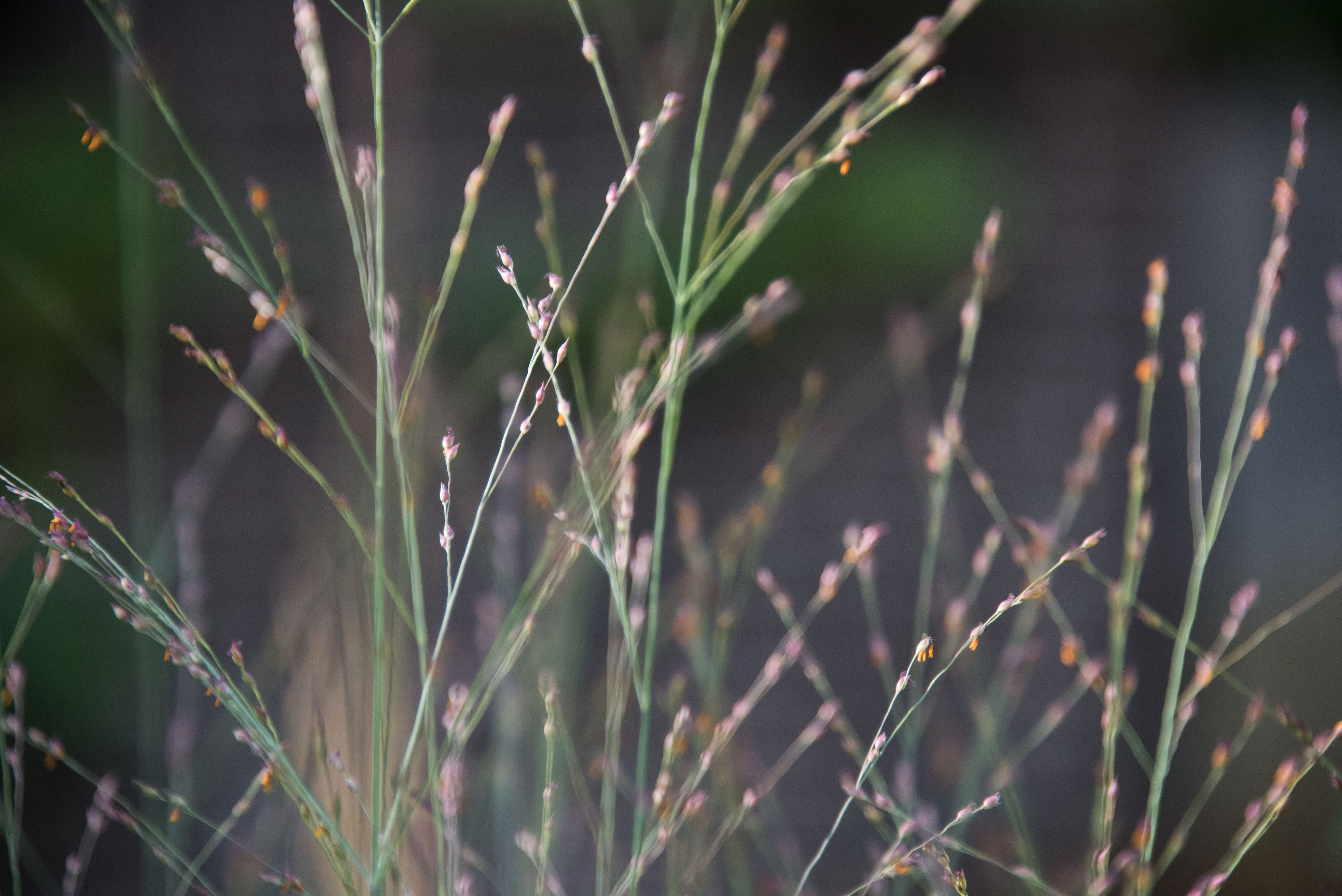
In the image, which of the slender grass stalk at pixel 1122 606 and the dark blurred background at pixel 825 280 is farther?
the dark blurred background at pixel 825 280

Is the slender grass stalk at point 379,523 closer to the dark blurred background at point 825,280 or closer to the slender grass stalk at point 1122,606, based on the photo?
the slender grass stalk at point 1122,606

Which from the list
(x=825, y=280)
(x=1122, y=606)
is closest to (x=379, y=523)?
(x=1122, y=606)

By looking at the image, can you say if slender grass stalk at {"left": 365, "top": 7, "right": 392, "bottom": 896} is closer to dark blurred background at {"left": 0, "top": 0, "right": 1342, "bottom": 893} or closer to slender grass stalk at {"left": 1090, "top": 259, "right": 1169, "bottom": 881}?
slender grass stalk at {"left": 1090, "top": 259, "right": 1169, "bottom": 881}

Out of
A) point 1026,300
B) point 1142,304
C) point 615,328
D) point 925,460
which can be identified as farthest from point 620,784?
point 1142,304

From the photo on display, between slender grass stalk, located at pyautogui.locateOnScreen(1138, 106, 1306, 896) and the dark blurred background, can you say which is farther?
the dark blurred background

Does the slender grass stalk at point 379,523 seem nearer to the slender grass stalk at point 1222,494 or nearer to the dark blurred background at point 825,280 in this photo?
the slender grass stalk at point 1222,494

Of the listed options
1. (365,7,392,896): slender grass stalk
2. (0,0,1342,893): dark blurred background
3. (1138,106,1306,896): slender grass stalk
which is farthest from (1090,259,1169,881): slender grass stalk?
(0,0,1342,893): dark blurred background

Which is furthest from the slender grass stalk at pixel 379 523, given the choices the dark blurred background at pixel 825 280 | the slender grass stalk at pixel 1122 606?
the dark blurred background at pixel 825 280

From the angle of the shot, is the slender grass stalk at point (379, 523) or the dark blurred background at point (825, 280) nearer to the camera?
the slender grass stalk at point (379, 523)
